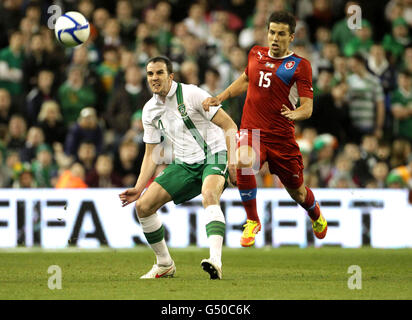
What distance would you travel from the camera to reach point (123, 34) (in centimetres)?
1717

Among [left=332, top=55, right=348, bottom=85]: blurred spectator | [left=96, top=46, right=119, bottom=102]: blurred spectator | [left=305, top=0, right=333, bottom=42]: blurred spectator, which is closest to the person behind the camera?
[left=332, top=55, right=348, bottom=85]: blurred spectator

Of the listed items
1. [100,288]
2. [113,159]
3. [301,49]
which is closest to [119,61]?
[113,159]

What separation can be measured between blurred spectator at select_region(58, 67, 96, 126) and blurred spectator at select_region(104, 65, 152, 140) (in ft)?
1.40

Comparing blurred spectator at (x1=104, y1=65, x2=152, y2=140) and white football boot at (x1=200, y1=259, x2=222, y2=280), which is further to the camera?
blurred spectator at (x1=104, y1=65, x2=152, y2=140)

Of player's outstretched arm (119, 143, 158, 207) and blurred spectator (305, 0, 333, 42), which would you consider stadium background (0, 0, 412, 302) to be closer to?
blurred spectator (305, 0, 333, 42)

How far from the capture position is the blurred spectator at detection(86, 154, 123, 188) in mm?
14586

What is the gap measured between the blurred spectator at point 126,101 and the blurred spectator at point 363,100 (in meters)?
3.66

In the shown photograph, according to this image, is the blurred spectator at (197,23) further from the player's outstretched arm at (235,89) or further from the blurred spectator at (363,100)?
the player's outstretched arm at (235,89)

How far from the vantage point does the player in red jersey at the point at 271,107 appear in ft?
31.0

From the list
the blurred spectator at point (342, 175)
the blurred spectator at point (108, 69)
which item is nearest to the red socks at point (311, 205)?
the blurred spectator at point (342, 175)

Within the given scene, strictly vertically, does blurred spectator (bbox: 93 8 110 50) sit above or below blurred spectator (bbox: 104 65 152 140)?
above

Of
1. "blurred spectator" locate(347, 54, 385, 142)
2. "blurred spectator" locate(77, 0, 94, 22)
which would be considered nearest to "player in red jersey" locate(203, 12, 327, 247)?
"blurred spectator" locate(347, 54, 385, 142)
